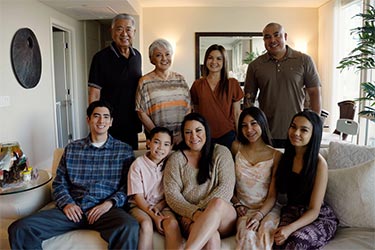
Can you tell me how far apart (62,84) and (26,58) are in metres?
1.69

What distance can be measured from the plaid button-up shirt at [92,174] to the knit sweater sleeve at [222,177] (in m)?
0.54

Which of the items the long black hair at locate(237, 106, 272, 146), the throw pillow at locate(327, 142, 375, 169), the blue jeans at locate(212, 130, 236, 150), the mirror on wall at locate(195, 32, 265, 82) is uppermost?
the mirror on wall at locate(195, 32, 265, 82)

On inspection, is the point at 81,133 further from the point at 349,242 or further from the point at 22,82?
the point at 349,242

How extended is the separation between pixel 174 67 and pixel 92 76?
13.3ft

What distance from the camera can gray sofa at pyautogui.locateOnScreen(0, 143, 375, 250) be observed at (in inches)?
71.2

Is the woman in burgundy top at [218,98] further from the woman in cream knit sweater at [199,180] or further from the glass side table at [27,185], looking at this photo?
the glass side table at [27,185]

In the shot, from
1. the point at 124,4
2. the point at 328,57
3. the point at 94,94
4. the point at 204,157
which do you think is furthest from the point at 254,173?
the point at 328,57

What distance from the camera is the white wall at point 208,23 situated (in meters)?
6.34

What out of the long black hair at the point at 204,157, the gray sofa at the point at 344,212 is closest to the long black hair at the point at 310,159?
the gray sofa at the point at 344,212

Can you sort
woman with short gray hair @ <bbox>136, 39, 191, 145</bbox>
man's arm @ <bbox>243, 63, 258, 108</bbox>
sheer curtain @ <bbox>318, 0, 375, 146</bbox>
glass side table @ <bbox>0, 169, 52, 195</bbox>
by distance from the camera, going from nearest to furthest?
1. glass side table @ <bbox>0, 169, 52, 195</bbox>
2. woman with short gray hair @ <bbox>136, 39, 191, 145</bbox>
3. man's arm @ <bbox>243, 63, 258, 108</bbox>
4. sheer curtain @ <bbox>318, 0, 375, 146</bbox>

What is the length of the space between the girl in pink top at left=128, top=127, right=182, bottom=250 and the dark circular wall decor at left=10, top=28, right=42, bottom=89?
2.63 metres

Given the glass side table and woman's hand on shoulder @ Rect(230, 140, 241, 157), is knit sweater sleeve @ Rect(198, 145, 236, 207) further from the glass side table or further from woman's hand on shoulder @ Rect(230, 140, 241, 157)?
the glass side table

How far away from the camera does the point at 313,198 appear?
6.19 feet

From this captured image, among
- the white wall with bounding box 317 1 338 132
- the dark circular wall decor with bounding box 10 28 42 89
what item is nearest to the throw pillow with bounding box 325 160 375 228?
the dark circular wall decor with bounding box 10 28 42 89
